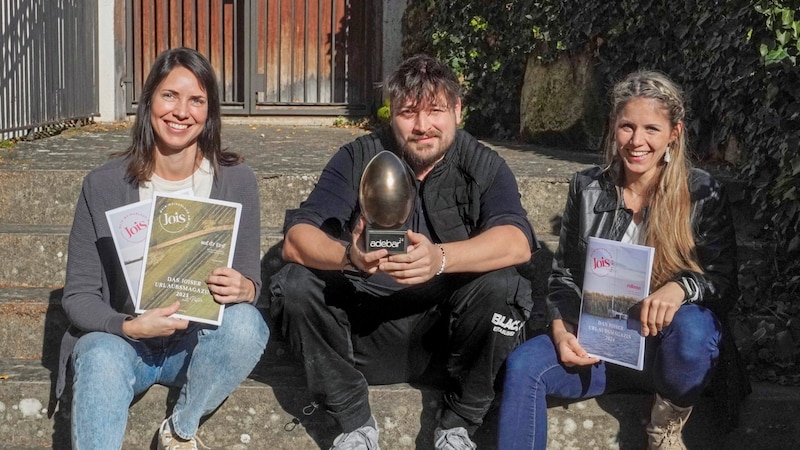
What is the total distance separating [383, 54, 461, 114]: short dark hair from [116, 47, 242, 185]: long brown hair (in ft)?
1.95

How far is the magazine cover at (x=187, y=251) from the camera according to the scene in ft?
9.70

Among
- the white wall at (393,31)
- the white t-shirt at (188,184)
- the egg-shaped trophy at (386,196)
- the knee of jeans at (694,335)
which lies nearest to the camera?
the egg-shaped trophy at (386,196)

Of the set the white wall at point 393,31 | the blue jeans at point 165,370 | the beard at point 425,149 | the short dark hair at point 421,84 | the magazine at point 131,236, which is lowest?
the blue jeans at point 165,370

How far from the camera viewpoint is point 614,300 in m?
3.03

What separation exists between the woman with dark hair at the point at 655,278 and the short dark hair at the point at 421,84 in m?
0.54

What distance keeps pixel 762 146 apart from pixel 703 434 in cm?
145

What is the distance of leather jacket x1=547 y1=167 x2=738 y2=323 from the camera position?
3059 mm

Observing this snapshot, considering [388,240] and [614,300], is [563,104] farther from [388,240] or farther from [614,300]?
[388,240]

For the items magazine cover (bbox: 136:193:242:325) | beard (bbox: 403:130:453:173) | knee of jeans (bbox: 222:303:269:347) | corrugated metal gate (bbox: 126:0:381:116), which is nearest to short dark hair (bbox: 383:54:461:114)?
beard (bbox: 403:130:453:173)

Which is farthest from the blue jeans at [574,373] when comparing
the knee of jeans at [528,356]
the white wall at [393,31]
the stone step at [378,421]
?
the white wall at [393,31]

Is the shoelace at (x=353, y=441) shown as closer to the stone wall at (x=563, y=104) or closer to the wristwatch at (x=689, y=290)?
the wristwatch at (x=689, y=290)

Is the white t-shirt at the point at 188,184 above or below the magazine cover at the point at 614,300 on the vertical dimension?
above

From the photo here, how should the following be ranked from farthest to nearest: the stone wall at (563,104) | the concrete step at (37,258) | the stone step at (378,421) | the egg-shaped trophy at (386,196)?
the stone wall at (563,104) < the concrete step at (37,258) < the stone step at (378,421) < the egg-shaped trophy at (386,196)

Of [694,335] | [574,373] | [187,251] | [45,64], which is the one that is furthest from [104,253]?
[45,64]
